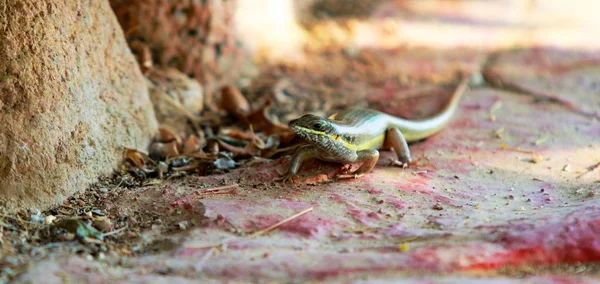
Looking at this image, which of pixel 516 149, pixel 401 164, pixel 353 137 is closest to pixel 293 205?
pixel 353 137

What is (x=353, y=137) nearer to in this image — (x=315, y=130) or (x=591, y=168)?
(x=315, y=130)

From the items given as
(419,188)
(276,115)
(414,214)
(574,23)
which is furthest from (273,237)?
(574,23)

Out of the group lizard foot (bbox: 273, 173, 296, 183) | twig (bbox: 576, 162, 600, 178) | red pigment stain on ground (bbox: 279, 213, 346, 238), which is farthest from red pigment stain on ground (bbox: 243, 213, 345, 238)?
twig (bbox: 576, 162, 600, 178)

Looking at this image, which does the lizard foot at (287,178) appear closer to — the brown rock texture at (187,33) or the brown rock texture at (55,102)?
the brown rock texture at (55,102)

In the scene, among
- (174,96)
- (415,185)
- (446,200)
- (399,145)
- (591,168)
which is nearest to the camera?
(446,200)

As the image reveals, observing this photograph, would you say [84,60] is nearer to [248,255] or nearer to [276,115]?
[248,255]
